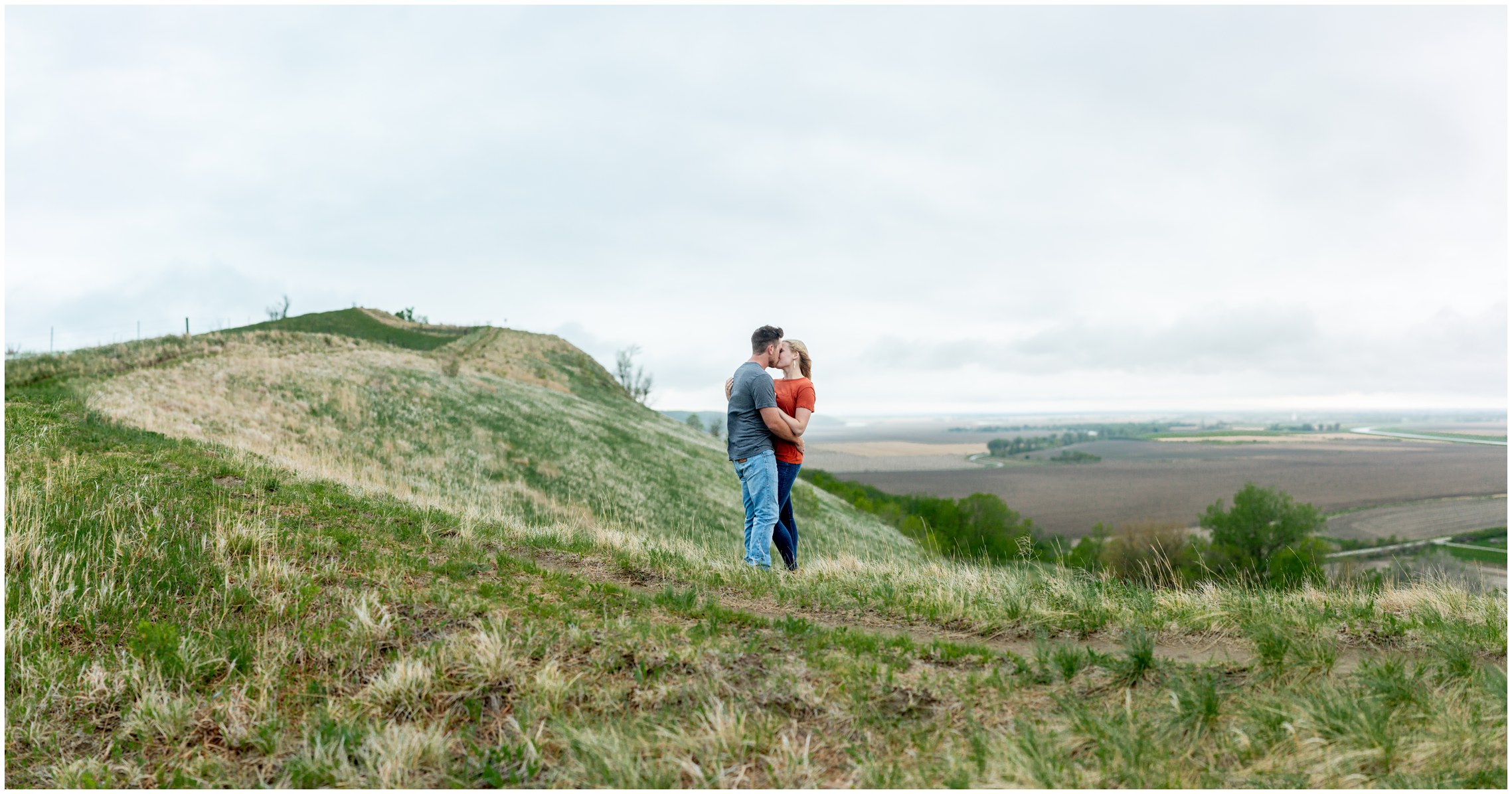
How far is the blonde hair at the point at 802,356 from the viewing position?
816 cm

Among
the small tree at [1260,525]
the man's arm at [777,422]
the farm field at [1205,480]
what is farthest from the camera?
the farm field at [1205,480]

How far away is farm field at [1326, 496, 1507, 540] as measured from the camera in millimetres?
64250

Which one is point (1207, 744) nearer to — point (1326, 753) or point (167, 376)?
point (1326, 753)

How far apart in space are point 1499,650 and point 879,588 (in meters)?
4.31

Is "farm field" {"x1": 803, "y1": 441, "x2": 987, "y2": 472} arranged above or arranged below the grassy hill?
below

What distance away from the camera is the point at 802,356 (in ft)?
27.2

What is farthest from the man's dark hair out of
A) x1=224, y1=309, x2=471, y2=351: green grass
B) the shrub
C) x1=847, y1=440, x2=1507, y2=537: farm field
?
x1=847, y1=440, x2=1507, y2=537: farm field

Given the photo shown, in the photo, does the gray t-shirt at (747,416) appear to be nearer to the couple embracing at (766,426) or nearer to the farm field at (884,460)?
the couple embracing at (766,426)

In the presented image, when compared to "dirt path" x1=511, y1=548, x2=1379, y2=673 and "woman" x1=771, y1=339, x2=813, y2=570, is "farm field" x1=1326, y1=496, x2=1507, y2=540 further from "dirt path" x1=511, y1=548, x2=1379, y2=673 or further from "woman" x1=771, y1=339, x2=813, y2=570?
"dirt path" x1=511, y1=548, x2=1379, y2=673

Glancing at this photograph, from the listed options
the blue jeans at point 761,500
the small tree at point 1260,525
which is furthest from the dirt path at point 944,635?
the small tree at point 1260,525

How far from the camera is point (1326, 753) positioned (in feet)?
11.4

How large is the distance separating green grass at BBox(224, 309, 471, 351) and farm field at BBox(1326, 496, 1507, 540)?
293ft

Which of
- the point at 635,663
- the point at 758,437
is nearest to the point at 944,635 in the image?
the point at 635,663

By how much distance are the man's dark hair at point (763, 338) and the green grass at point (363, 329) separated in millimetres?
68935
